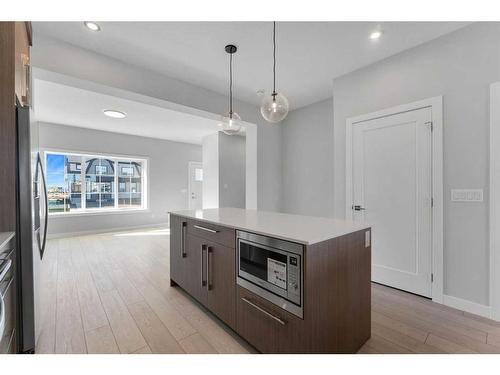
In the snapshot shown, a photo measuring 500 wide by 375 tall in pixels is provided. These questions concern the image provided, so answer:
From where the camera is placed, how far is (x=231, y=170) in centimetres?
623

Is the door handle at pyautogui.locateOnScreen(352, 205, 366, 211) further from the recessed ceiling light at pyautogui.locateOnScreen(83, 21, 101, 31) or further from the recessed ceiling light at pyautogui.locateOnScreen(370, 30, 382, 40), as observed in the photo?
the recessed ceiling light at pyautogui.locateOnScreen(83, 21, 101, 31)

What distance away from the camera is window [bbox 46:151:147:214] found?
5.50 m

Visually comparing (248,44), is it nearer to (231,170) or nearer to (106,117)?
(106,117)

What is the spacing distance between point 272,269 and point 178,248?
146 cm

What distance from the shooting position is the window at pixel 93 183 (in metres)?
5.50

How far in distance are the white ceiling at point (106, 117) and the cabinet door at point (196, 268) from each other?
8.53 ft

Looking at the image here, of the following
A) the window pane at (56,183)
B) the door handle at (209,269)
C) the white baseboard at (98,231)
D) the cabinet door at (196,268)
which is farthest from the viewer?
the window pane at (56,183)

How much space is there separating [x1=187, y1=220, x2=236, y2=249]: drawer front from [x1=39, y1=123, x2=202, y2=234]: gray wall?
16.0ft

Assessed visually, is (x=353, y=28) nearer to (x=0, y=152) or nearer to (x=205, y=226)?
(x=205, y=226)

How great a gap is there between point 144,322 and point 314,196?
3318mm

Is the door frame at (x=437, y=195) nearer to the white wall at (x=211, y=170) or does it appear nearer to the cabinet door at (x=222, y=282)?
the cabinet door at (x=222, y=282)

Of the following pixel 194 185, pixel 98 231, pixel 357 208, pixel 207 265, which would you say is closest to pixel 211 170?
pixel 194 185

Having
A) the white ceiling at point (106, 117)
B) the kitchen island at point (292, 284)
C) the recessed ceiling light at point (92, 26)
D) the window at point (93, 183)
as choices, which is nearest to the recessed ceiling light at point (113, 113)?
Result: the white ceiling at point (106, 117)

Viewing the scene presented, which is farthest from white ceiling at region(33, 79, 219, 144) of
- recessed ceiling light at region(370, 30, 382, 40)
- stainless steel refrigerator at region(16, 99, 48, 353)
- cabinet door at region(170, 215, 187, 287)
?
recessed ceiling light at region(370, 30, 382, 40)
